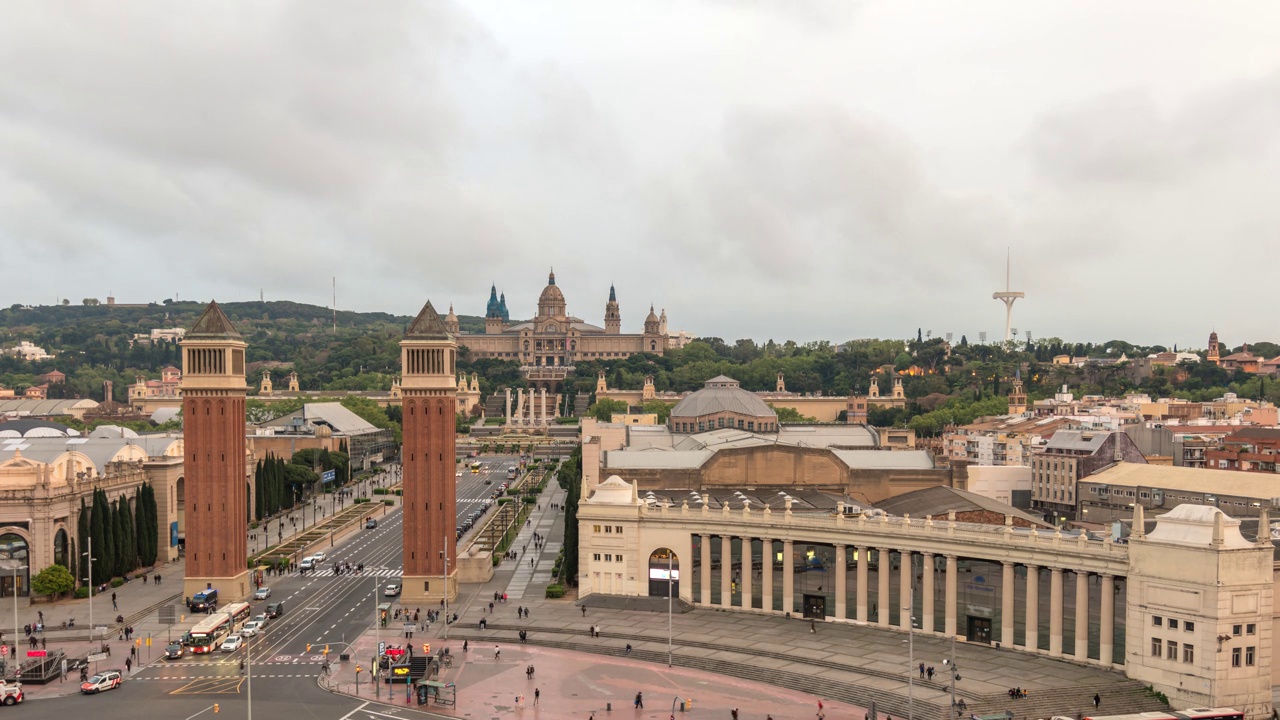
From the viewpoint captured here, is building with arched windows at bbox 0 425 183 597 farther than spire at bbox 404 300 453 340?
No

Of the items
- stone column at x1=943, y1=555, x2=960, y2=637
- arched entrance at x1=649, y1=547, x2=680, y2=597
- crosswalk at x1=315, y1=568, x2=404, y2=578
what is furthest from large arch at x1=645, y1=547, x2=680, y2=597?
crosswalk at x1=315, y1=568, x2=404, y2=578

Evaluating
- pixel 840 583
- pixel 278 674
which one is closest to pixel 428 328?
pixel 278 674

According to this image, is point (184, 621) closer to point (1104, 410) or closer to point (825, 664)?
point (825, 664)

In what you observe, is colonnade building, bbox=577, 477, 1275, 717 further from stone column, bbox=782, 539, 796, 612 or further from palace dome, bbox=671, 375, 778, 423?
palace dome, bbox=671, 375, 778, 423

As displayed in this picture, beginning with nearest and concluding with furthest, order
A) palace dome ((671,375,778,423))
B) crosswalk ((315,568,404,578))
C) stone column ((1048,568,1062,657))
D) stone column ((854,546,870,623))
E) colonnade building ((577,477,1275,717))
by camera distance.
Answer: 1. colonnade building ((577,477,1275,717))
2. stone column ((1048,568,1062,657))
3. stone column ((854,546,870,623))
4. crosswalk ((315,568,404,578))
5. palace dome ((671,375,778,423))

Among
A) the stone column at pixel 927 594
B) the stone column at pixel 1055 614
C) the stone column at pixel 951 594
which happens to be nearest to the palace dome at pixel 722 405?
the stone column at pixel 927 594

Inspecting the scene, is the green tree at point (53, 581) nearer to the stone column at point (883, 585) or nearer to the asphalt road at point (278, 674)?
the asphalt road at point (278, 674)

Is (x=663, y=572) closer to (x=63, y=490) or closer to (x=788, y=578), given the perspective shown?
(x=788, y=578)
